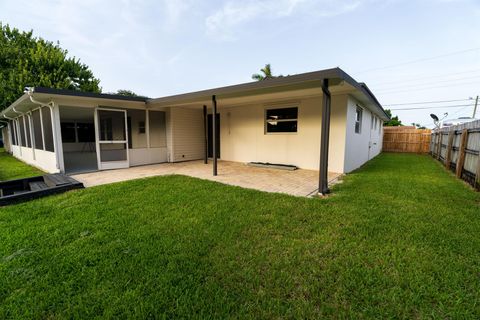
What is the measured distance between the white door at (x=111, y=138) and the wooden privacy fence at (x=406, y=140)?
1642 centimetres

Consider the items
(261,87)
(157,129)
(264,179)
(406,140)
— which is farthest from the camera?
(406,140)

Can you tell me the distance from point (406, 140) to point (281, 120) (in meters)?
12.1

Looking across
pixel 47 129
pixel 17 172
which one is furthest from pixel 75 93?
pixel 17 172

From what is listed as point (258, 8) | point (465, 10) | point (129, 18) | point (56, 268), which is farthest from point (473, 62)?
point (56, 268)

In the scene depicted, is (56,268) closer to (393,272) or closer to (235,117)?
(393,272)

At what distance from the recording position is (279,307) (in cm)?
159

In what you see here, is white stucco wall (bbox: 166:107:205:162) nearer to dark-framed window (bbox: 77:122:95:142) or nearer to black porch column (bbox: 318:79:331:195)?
black porch column (bbox: 318:79:331:195)

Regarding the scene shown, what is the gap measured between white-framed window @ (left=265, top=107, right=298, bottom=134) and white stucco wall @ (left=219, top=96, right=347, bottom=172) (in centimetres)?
15

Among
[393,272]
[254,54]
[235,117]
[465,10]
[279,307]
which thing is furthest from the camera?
[254,54]

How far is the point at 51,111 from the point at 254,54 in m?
11.1

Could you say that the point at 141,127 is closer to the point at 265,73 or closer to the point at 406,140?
the point at 265,73

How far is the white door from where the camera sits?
23.4ft

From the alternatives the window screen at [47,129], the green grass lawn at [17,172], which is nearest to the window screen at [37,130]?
the window screen at [47,129]

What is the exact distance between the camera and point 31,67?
14.0m
